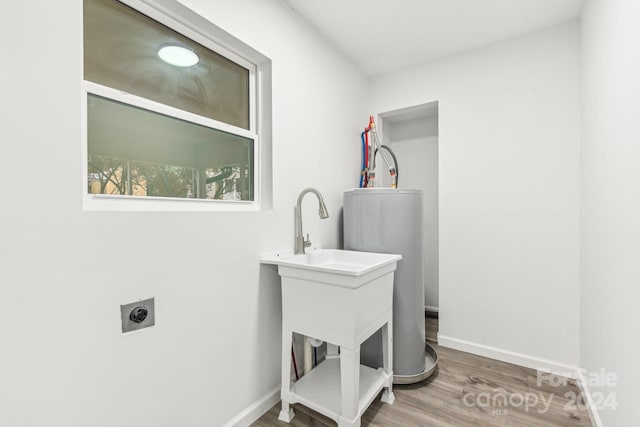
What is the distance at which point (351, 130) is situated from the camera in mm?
2455

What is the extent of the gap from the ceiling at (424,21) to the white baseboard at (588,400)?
2234mm

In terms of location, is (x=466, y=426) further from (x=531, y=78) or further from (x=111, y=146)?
(x=531, y=78)

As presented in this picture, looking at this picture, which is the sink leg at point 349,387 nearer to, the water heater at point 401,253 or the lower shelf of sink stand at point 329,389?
the lower shelf of sink stand at point 329,389

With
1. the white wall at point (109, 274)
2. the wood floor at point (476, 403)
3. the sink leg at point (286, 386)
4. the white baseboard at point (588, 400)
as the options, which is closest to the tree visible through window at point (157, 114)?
the white wall at point (109, 274)

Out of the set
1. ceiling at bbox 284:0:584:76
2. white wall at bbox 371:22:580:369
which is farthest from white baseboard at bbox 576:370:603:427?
ceiling at bbox 284:0:584:76

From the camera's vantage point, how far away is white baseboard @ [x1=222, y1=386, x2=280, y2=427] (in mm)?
1404

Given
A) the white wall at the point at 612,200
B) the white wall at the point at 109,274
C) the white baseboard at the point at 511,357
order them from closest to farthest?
1. the white wall at the point at 109,274
2. the white wall at the point at 612,200
3. the white baseboard at the point at 511,357

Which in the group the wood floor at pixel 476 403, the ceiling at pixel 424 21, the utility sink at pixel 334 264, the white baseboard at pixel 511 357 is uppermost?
the ceiling at pixel 424 21

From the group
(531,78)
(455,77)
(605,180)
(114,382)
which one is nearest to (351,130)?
(455,77)

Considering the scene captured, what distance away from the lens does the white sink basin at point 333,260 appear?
57.6 inches

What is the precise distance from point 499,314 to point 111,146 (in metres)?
2.54

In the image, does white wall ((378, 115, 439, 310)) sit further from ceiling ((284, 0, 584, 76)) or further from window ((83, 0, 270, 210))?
window ((83, 0, 270, 210))

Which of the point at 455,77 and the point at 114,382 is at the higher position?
the point at 455,77

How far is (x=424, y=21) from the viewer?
1.91m
